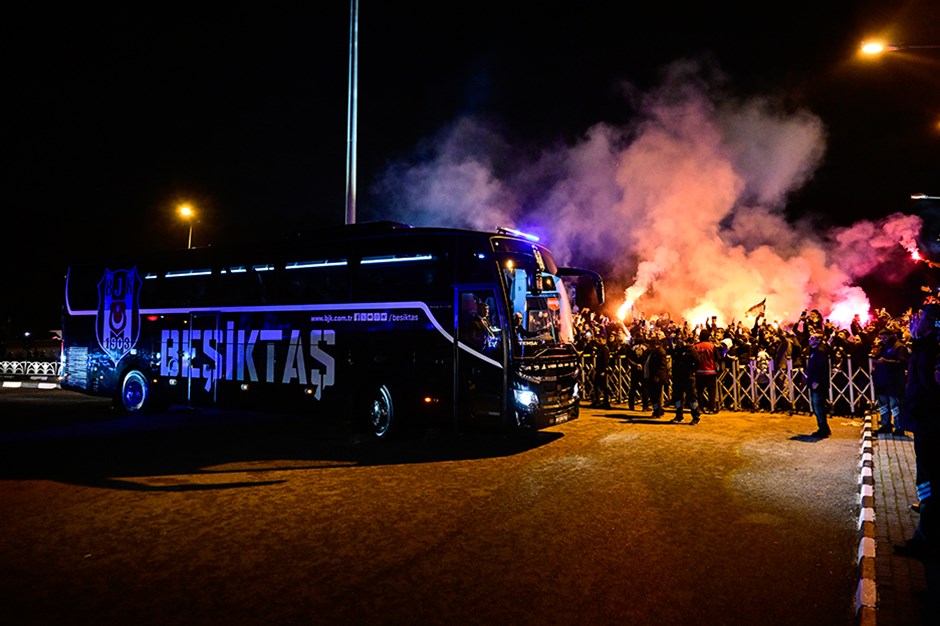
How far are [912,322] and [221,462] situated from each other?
8985mm

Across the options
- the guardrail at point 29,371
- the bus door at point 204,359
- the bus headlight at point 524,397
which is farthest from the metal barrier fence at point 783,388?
the guardrail at point 29,371

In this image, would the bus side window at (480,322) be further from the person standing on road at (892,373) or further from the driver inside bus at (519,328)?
the person standing on road at (892,373)

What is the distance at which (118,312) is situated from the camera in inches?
570

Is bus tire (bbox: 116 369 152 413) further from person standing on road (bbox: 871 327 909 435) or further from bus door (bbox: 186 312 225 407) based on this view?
person standing on road (bbox: 871 327 909 435)

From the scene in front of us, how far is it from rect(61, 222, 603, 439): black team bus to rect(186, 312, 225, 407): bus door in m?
0.03

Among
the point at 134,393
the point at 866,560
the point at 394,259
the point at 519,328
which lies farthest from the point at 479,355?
the point at 134,393

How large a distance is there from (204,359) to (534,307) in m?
7.68

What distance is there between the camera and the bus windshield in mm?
9594

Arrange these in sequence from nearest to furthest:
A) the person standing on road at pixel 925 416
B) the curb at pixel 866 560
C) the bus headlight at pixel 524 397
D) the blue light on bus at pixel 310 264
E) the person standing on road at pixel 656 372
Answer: the curb at pixel 866 560, the person standing on road at pixel 925 416, the bus headlight at pixel 524 397, the blue light on bus at pixel 310 264, the person standing on road at pixel 656 372

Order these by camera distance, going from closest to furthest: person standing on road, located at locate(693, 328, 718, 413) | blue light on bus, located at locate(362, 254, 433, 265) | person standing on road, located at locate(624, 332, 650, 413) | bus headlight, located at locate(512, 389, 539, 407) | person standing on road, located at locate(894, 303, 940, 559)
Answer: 1. person standing on road, located at locate(894, 303, 940, 559)
2. bus headlight, located at locate(512, 389, 539, 407)
3. blue light on bus, located at locate(362, 254, 433, 265)
4. person standing on road, located at locate(693, 328, 718, 413)
5. person standing on road, located at locate(624, 332, 650, 413)

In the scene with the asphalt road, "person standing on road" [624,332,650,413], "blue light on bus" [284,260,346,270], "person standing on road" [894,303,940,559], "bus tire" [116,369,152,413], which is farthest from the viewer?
"person standing on road" [624,332,650,413]

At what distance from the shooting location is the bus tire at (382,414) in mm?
10406

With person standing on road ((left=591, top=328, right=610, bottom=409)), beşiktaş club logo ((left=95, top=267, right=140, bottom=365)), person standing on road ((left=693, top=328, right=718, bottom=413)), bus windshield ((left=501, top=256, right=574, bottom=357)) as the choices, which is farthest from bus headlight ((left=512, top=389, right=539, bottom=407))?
beşiktaş club logo ((left=95, top=267, right=140, bottom=365))

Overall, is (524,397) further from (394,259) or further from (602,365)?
(602,365)
